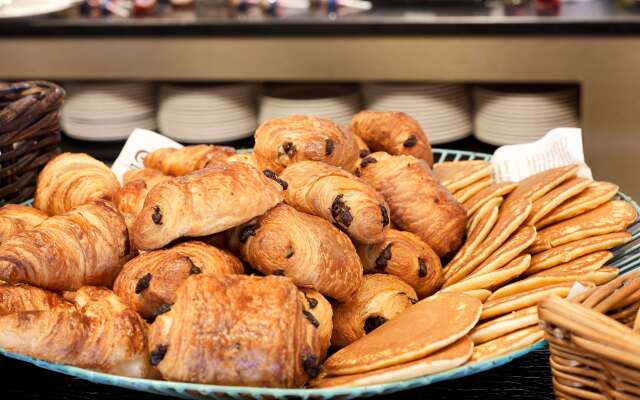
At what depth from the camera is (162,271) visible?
3.44 feet

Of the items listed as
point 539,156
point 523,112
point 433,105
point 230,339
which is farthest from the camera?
point 433,105

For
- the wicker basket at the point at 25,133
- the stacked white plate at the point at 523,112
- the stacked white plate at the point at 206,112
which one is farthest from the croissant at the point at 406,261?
the stacked white plate at the point at 206,112

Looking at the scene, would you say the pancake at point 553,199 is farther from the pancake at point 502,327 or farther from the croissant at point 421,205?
the pancake at point 502,327

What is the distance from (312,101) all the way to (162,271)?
2048mm

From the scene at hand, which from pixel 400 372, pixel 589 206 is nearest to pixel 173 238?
pixel 400 372

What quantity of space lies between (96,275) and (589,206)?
0.79 metres

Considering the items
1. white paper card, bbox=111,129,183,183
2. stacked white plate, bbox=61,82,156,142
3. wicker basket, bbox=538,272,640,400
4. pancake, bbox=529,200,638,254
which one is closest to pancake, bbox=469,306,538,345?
wicker basket, bbox=538,272,640,400

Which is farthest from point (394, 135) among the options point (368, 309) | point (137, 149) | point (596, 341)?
point (596, 341)

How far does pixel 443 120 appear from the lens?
3014 millimetres

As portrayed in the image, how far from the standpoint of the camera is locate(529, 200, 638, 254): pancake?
1.28m

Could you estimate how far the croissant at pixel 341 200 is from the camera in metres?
1.15

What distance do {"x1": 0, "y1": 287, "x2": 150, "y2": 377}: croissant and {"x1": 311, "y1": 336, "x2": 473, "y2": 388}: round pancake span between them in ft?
0.76

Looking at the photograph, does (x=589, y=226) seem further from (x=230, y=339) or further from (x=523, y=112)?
(x=523, y=112)

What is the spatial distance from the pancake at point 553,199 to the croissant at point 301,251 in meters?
0.37
